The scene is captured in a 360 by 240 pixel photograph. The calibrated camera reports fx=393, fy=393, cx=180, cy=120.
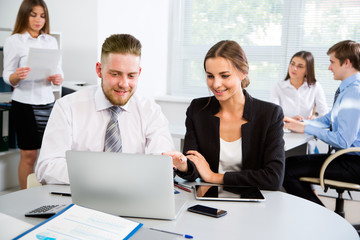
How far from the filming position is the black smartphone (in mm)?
1191

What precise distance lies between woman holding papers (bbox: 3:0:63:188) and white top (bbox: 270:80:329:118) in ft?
6.40

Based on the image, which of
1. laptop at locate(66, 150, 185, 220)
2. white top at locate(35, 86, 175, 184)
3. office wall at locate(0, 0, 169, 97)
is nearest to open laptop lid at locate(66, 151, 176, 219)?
laptop at locate(66, 150, 185, 220)

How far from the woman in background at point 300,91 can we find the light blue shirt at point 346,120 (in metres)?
0.77

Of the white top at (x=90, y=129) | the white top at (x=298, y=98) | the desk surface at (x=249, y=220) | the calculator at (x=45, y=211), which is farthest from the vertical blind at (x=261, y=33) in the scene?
the calculator at (x=45, y=211)

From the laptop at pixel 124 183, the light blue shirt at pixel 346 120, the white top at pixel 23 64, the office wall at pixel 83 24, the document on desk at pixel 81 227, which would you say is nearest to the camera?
the document on desk at pixel 81 227

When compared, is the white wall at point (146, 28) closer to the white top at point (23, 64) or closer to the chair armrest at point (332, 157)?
the white top at point (23, 64)

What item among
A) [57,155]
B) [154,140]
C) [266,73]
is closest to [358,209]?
[266,73]

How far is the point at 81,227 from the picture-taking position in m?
0.97

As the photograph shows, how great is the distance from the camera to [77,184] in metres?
1.15

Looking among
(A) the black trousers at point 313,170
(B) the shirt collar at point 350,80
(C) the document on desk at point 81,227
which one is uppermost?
(B) the shirt collar at point 350,80

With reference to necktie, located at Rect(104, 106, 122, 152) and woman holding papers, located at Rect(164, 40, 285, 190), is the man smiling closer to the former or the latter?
woman holding papers, located at Rect(164, 40, 285, 190)

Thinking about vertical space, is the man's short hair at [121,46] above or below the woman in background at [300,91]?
above

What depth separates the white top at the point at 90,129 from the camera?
1.54 m

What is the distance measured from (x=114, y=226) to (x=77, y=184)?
220 mm
